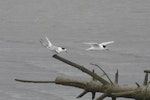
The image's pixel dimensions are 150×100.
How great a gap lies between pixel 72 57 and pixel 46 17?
498 inches

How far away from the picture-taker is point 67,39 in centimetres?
2509

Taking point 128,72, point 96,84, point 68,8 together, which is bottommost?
point 96,84

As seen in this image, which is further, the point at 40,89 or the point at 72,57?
the point at 72,57

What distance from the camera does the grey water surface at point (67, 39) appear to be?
48.9 ft

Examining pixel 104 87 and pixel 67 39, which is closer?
pixel 104 87

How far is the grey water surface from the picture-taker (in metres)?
14.9

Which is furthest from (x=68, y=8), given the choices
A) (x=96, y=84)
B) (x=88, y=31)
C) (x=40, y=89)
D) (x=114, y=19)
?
(x=96, y=84)

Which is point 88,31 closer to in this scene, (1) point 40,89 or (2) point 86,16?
(2) point 86,16

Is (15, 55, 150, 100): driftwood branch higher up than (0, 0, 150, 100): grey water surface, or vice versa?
(0, 0, 150, 100): grey water surface

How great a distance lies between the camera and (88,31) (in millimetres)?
27391

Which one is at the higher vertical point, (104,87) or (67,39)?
(67,39)

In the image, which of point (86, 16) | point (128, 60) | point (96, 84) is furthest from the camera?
point (86, 16)

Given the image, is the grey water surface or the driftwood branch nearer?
the driftwood branch

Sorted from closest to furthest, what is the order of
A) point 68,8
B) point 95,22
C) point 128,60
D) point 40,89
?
point 40,89 → point 128,60 → point 95,22 → point 68,8
